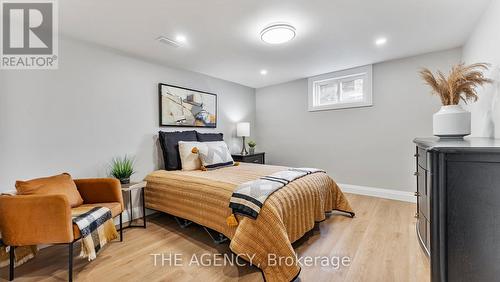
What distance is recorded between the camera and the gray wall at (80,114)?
200cm

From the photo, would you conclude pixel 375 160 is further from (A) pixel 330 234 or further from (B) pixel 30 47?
(B) pixel 30 47

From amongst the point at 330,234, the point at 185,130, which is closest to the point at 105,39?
the point at 185,130

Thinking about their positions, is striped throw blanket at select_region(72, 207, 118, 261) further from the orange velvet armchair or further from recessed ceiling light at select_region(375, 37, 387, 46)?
recessed ceiling light at select_region(375, 37, 387, 46)

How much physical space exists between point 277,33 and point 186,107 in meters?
1.92

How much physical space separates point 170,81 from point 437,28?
3455 mm

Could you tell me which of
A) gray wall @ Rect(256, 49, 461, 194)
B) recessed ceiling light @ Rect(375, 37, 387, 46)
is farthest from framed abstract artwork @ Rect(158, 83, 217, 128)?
recessed ceiling light @ Rect(375, 37, 387, 46)

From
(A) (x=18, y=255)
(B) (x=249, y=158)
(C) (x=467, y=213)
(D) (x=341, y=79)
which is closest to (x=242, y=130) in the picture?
(B) (x=249, y=158)

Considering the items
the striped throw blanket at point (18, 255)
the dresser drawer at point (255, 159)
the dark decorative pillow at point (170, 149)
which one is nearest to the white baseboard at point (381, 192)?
the dresser drawer at point (255, 159)

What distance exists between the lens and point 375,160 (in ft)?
11.6

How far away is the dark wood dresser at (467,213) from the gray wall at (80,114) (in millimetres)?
3121

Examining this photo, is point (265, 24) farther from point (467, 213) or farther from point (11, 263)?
point (11, 263)

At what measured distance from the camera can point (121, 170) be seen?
2.55 metres

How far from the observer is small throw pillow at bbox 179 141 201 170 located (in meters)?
2.94

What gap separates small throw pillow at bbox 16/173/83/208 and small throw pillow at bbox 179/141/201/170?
3.87 feet
